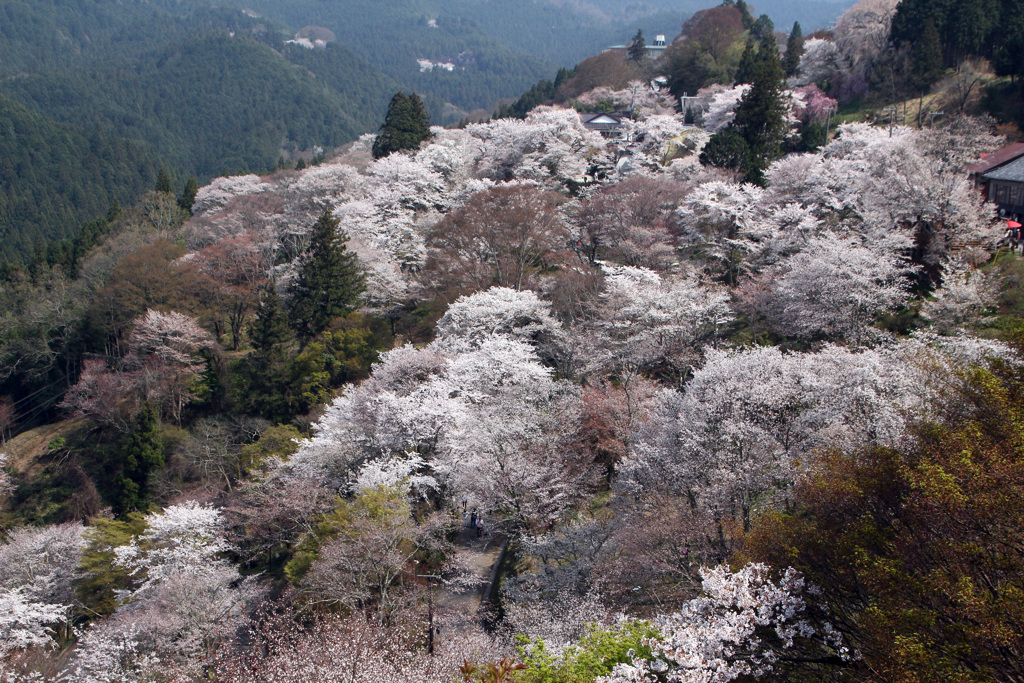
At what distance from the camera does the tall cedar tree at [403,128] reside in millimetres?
45594

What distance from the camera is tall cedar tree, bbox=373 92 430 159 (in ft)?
150

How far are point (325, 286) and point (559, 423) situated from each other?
712 inches

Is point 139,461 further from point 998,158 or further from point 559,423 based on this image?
point 998,158

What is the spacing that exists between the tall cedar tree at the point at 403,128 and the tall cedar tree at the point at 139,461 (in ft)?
84.3

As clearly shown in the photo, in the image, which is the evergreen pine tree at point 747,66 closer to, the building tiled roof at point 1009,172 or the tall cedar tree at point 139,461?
the building tiled roof at point 1009,172

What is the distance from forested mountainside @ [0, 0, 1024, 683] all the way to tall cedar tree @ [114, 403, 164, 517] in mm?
140

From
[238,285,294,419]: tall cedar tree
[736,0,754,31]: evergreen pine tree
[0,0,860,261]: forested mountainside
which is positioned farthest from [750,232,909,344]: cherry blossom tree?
[0,0,860,261]: forested mountainside

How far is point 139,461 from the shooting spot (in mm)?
27156

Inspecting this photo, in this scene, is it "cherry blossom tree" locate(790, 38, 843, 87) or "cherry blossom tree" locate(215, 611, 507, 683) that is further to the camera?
"cherry blossom tree" locate(790, 38, 843, 87)

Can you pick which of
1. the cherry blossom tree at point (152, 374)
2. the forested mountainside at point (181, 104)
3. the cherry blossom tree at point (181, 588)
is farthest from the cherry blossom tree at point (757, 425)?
the forested mountainside at point (181, 104)

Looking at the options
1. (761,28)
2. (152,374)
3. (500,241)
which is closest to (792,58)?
(761,28)

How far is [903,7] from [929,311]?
3208 cm

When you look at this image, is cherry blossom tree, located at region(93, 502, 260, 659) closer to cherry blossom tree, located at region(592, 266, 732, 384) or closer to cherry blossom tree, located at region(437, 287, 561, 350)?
cherry blossom tree, located at region(437, 287, 561, 350)

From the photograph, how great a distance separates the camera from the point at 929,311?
17.9 meters
